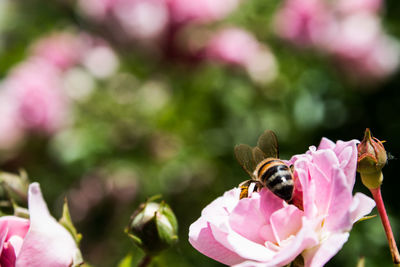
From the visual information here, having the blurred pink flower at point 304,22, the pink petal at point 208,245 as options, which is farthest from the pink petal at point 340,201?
the blurred pink flower at point 304,22

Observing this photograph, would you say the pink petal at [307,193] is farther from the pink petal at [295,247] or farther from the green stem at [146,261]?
the green stem at [146,261]

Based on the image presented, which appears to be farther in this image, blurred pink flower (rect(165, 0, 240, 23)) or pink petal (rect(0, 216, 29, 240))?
blurred pink flower (rect(165, 0, 240, 23))

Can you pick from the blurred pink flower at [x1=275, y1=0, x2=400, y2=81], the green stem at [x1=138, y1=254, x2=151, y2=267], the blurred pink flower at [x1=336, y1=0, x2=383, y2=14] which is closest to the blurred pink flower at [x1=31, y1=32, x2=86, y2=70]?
the blurred pink flower at [x1=275, y1=0, x2=400, y2=81]

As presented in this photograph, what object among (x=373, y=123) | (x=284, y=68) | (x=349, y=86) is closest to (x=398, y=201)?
(x=373, y=123)

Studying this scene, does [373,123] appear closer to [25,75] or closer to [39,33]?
[25,75]

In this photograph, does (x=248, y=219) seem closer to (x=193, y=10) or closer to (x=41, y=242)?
(x=41, y=242)

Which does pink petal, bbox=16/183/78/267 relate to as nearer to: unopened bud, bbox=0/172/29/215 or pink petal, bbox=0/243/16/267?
pink petal, bbox=0/243/16/267

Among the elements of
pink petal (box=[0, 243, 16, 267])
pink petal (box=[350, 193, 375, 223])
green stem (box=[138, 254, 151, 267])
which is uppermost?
pink petal (box=[350, 193, 375, 223])

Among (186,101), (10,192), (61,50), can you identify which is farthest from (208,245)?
(61,50)
